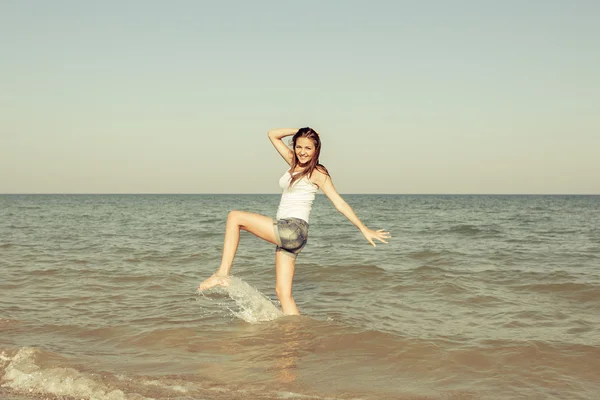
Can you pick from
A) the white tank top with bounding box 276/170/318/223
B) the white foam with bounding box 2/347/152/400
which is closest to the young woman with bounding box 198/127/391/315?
the white tank top with bounding box 276/170/318/223

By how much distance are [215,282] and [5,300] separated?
14.1 feet

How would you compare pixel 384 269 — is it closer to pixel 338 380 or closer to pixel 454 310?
pixel 454 310

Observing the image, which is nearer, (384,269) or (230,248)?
(230,248)

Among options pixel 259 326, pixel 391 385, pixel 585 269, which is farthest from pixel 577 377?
pixel 585 269

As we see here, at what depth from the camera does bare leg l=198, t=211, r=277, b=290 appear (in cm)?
574

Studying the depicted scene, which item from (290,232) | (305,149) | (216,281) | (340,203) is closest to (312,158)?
(305,149)

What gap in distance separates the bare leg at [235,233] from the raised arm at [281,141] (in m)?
0.74

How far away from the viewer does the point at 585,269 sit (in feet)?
37.9

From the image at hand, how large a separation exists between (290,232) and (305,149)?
907 mm

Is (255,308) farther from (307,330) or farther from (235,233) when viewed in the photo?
(235,233)

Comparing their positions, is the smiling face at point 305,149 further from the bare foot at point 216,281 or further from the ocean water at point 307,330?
the ocean water at point 307,330

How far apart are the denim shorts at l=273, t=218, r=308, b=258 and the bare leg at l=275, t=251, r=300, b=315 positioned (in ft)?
0.88

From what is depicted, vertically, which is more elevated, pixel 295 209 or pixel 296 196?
pixel 296 196

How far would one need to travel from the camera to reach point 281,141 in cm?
616
